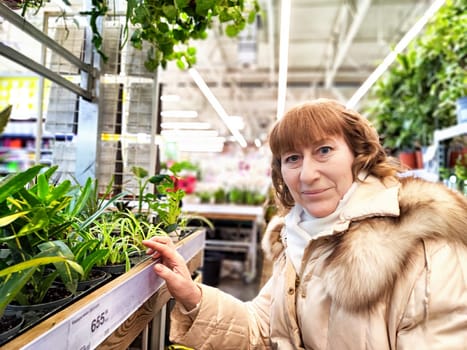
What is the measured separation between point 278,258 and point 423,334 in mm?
552

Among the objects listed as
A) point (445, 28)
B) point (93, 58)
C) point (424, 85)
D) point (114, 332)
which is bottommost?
point (114, 332)

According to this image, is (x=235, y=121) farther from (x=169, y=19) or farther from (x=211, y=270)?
(x=169, y=19)

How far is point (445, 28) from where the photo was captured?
279cm

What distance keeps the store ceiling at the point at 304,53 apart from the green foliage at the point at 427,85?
4.64 ft

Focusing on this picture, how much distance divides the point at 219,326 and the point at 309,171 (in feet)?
2.01

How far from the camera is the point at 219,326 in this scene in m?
1.10

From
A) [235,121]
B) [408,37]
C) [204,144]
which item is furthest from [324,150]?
[204,144]

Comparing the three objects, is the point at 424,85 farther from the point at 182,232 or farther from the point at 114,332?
the point at 114,332

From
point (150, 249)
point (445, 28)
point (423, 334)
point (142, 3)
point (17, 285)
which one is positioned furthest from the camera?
point (445, 28)

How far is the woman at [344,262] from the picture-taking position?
2.63 ft

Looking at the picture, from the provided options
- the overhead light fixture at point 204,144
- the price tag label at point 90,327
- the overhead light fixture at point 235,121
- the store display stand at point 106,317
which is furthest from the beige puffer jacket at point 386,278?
the overhead light fixture at point 204,144

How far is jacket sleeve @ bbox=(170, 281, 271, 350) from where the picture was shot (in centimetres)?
108

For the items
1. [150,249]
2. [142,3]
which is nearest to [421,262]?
[150,249]

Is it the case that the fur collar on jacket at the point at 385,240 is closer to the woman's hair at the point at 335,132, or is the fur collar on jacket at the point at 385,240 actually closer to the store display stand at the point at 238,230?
the woman's hair at the point at 335,132
